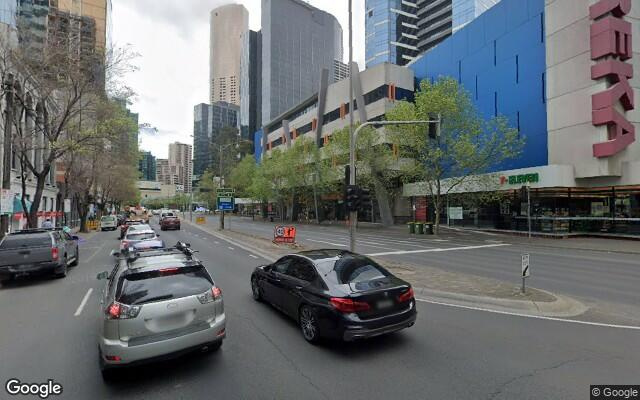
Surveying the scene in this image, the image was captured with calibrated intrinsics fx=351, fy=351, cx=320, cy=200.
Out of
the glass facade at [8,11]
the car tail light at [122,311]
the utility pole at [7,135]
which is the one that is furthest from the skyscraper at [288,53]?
the car tail light at [122,311]

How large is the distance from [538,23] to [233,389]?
125 ft

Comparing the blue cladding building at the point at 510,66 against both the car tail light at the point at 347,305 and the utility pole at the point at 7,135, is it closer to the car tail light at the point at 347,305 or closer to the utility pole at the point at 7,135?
→ the car tail light at the point at 347,305

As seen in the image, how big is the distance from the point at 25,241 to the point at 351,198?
10.7 meters

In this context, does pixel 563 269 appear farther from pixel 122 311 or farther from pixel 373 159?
pixel 373 159

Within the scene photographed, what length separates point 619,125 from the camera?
24234 mm

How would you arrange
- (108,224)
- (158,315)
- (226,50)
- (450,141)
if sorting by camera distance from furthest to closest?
(226,50) → (108,224) → (450,141) → (158,315)

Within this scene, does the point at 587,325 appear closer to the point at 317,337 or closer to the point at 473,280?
the point at 473,280

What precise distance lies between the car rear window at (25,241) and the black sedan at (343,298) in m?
9.26

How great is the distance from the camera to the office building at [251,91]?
5074 inches

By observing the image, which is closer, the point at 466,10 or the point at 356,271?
the point at 356,271

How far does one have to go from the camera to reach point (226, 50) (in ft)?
621

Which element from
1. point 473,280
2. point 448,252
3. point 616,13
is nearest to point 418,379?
point 473,280

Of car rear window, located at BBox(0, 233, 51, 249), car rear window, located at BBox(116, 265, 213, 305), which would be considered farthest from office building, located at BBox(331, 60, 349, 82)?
car rear window, located at BBox(116, 265, 213, 305)

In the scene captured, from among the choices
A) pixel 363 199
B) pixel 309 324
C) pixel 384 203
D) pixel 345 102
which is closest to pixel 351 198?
pixel 363 199
